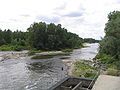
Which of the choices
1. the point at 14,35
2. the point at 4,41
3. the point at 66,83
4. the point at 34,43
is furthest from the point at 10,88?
the point at 14,35

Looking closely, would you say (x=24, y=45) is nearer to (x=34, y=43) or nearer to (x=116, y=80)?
(x=34, y=43)

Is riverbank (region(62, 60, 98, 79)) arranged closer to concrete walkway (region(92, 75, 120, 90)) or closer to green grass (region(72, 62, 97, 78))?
green grass (region(72, 62, 97, 78))

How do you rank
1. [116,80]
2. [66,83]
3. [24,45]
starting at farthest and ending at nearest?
1. [24,45]
2. [66,83]
3. [116,80]

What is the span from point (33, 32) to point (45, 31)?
21.5 ft

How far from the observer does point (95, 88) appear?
8914 millimetres

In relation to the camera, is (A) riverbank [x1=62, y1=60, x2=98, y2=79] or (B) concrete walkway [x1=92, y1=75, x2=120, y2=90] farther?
(A) riverbank [x1=62, y1=60, x2=98, y2=79]

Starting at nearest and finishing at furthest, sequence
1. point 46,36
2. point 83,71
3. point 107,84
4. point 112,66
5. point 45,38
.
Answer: point 107,84, point 112,66, point 83,71, point 45,38, point 46,36

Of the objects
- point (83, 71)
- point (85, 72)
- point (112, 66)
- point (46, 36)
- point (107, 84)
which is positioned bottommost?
point (83, 71)

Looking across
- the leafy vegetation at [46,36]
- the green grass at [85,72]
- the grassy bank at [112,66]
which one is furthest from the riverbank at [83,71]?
the leafy vegetation at [46,36]

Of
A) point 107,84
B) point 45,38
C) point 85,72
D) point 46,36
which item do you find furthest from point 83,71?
point 46,36

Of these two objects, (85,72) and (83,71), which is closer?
(85,72)

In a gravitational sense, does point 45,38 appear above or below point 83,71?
above

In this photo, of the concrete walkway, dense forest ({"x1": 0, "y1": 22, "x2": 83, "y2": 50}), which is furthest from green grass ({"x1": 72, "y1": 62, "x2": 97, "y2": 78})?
dense forest ({"x1": 0, "y1": 22, "x2": 83, "y2": 50})

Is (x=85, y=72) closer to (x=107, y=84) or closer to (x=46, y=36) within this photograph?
(x=107, y=84)
